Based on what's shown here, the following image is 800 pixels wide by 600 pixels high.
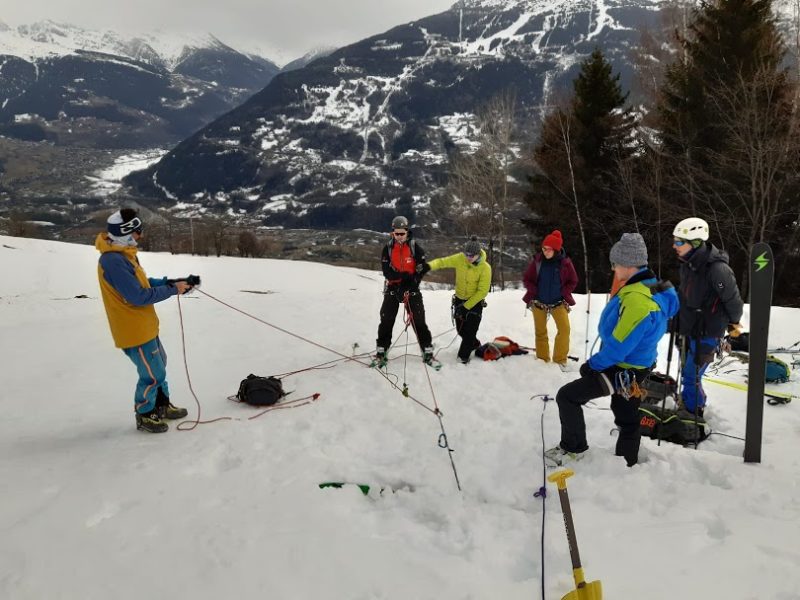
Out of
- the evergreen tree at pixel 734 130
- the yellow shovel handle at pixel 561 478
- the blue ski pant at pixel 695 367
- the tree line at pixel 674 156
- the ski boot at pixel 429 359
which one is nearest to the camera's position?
the yellow shovel handle at pixel 561 478

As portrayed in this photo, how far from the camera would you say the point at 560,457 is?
14.0 ft

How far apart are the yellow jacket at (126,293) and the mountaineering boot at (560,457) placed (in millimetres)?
3837

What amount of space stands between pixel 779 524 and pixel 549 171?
24140 millimetres

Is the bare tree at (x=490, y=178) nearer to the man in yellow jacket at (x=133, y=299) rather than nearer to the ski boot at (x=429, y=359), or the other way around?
the ski boot at (x=429, y=359)

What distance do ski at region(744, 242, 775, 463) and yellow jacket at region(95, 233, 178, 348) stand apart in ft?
15.9

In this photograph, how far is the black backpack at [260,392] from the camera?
19.2 feet

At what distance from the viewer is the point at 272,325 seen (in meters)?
10.6

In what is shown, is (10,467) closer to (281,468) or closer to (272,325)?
(281,468)

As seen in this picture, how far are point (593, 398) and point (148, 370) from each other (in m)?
4.21

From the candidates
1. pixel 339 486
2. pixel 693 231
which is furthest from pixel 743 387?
pixel 339 486

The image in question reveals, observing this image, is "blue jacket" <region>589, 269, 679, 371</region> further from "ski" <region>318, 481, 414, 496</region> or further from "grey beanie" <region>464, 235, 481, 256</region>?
"grey beanie" <region>464, 235, 481, 256</region>

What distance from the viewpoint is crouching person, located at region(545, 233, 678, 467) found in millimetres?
3746

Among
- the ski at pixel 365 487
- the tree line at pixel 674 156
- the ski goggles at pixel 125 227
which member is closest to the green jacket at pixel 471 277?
the ski at pixel 365 487

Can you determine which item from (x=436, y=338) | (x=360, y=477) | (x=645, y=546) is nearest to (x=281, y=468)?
(x=360, y=477)
